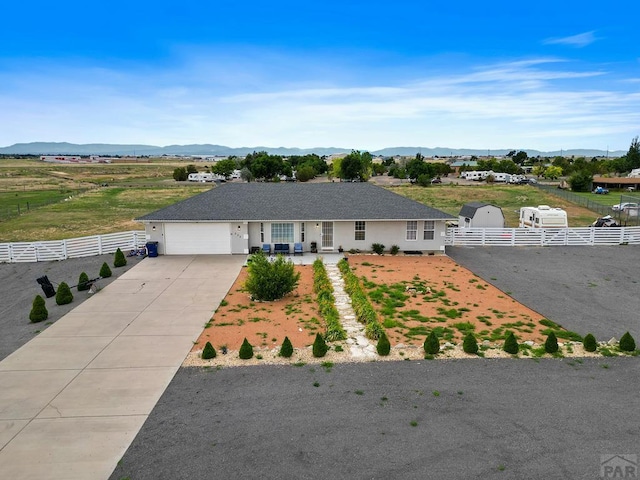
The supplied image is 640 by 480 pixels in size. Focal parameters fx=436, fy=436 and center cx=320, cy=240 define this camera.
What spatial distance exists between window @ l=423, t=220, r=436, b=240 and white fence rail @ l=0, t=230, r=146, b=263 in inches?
724

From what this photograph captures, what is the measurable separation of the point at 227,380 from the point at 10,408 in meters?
5.25

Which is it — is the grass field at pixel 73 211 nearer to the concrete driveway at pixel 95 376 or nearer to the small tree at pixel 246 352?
the concrete driveway at pixel 95 376

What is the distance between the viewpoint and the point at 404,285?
21234 mm

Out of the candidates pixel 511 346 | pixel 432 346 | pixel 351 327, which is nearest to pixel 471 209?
pixel 351 327

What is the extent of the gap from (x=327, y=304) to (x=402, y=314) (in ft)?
9.82

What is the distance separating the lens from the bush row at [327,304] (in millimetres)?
14734

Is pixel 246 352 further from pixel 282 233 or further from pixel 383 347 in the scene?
pixel 282 233

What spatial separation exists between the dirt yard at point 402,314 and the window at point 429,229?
5083 millimetres

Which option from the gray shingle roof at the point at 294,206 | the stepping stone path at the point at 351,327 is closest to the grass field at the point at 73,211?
the gray shingle roof at the point at 294,206

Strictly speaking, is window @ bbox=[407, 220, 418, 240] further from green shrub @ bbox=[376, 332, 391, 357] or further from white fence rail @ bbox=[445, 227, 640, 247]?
green shrub @ bbox=[376, 332, 391, 357]

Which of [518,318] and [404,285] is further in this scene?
[404,285]

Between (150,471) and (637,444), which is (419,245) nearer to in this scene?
(637,444)

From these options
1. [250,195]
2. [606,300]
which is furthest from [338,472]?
[250,195]

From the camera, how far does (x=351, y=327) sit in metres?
15.8
